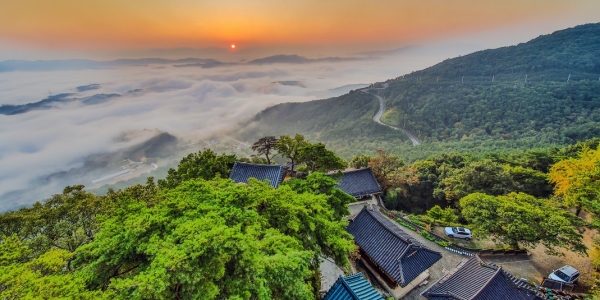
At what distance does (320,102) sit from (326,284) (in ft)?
338

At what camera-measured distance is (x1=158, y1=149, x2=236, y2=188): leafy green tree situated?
21.3m

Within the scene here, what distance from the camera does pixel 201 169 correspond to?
21.2 meters

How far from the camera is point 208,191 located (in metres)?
11.1

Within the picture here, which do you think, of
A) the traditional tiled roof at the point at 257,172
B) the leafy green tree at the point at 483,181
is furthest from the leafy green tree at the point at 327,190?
the leafy green tree at the point at 483,181

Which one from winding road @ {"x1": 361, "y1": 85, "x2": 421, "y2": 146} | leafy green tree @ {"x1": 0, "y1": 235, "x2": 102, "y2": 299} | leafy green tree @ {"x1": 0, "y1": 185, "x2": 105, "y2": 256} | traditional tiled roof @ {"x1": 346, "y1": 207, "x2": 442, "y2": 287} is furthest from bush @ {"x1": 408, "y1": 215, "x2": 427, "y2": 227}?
winding road @ {"x1": 361, "y1": 85, "x2": 421, "y2": 146}

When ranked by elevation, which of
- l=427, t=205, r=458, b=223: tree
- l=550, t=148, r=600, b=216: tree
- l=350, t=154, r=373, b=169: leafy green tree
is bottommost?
l=427, t=205, r=458, b=223: tree

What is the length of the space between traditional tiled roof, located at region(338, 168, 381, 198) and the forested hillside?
26.6m

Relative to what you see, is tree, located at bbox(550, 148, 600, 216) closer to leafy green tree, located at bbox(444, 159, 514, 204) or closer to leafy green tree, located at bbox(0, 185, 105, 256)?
leafy green tree, located at bbox(444, 159, 514, 204)

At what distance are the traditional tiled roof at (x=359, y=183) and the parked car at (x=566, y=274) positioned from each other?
1324 cm

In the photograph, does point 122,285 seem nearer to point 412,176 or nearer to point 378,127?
point 412,176

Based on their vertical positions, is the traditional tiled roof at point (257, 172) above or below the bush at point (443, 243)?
above

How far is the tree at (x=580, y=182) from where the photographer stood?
16581 mm

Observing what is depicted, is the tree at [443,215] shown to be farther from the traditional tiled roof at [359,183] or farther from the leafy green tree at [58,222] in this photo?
the leafy green tree at [58,222]

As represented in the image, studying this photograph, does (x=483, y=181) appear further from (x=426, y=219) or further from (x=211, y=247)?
(x=211, y=247)
